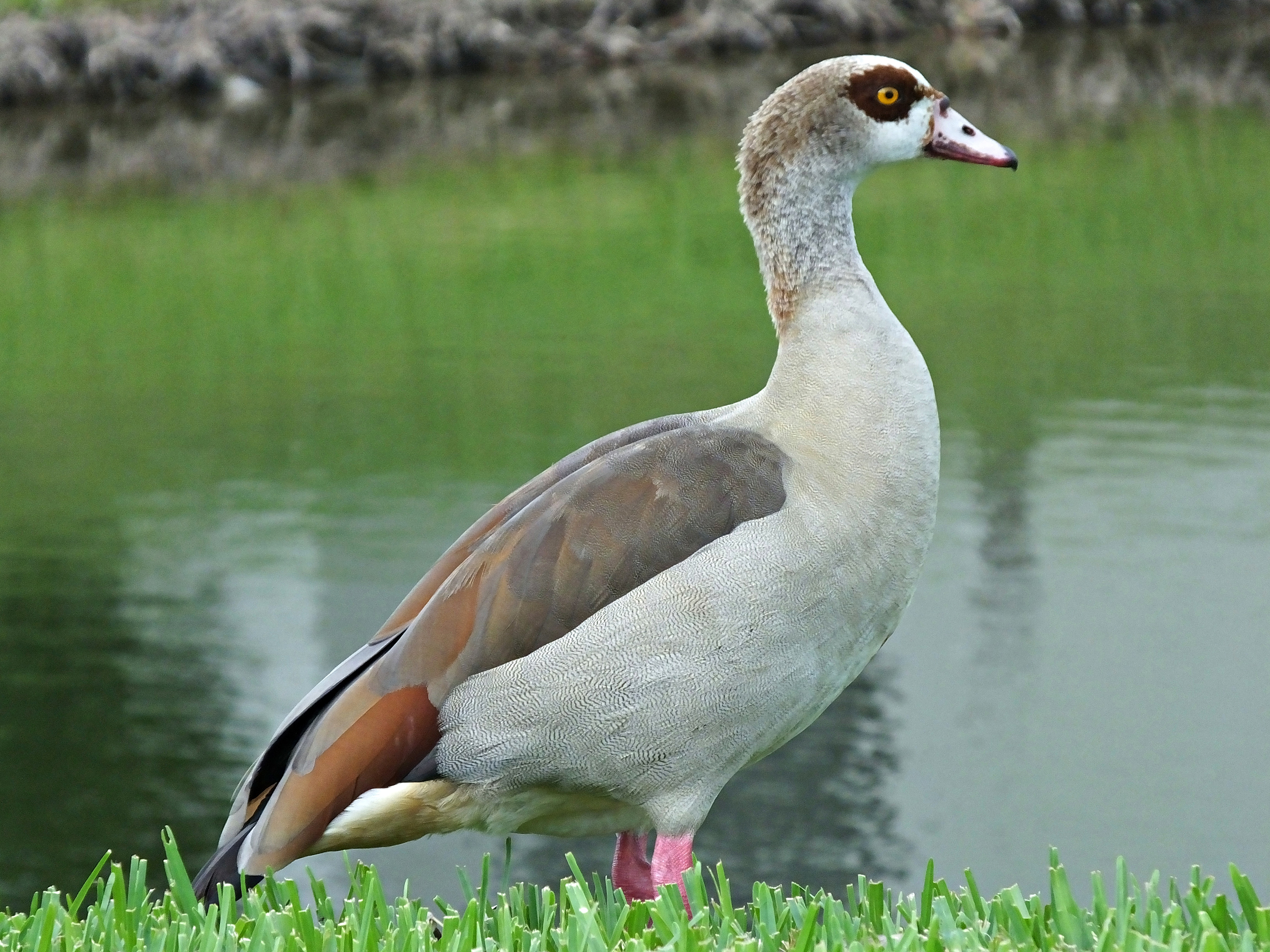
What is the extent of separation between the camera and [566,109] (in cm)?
2339

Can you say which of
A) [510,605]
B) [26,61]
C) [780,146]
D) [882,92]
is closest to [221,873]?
[510,605]

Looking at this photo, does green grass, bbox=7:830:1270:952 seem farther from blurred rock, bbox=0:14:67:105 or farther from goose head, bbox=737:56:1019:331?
blurred rock, bbox=0:14:67:105

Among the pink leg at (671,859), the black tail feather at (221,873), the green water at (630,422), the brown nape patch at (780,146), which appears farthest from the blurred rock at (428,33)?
the pink leg at (671,859)

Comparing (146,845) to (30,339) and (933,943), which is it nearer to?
(933,943)

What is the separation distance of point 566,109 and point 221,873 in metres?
A: 20.8

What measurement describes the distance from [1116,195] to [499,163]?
7277 millimetres

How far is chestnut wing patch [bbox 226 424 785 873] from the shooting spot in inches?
135

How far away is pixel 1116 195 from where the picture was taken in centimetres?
1645

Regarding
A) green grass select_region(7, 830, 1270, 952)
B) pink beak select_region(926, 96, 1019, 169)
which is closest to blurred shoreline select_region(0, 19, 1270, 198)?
pink beak select_region(926, 96, 1019, 169)

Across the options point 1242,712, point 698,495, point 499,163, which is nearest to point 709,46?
point 499,163

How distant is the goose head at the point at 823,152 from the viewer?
379 centimetres

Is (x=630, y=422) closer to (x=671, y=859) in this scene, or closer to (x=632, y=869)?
(x=632, y=869)

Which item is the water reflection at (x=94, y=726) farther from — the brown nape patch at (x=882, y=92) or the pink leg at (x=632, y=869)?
the brown nape patch at (x=882, y=92)

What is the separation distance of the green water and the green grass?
3496 millimetres
